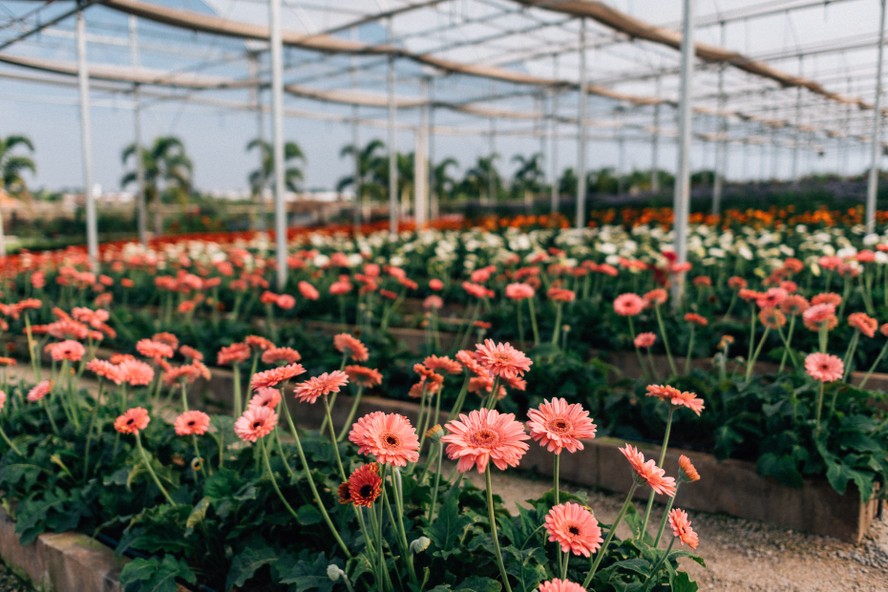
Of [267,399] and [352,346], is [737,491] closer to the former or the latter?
[352,346]

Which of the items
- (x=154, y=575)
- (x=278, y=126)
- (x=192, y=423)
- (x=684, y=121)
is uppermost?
(x=278, y=126)

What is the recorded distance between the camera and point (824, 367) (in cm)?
226

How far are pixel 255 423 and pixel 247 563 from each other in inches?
16.4

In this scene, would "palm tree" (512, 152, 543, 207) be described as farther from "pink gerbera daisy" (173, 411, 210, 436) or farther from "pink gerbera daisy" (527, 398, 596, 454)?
"pink gerbera daisy" (527, 398, 596, 454)

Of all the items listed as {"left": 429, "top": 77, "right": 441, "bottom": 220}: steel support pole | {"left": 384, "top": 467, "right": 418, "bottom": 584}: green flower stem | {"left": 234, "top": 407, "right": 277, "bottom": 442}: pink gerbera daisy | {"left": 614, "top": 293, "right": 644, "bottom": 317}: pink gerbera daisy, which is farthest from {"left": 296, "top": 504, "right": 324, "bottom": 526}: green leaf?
{"left": 429, "top": 77, "right": 441, "bottom": 220}: steel support pole

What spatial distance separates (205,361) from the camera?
4793 mm

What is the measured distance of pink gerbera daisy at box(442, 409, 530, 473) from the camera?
121 centimetres

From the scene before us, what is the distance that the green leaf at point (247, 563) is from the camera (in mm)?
1876

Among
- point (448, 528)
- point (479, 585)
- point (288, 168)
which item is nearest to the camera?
point (479, 585)

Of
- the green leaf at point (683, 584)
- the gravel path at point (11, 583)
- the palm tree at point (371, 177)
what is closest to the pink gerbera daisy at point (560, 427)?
the green leaf at point (683, 584)

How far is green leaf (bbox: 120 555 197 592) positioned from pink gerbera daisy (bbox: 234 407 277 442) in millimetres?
441

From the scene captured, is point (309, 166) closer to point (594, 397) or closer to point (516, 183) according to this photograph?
point (516, 183)

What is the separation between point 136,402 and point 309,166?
21034 millimetres

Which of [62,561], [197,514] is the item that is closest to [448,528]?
[197,514]
